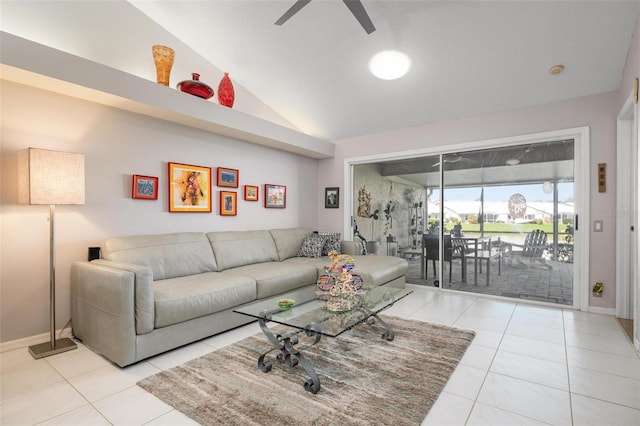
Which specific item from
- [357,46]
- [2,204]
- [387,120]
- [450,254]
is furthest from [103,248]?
[450,254]

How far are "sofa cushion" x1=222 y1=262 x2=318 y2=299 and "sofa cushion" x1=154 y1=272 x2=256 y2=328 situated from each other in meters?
0.12

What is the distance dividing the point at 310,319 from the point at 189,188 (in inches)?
95.3

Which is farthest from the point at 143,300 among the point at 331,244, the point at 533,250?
the point at 533,250

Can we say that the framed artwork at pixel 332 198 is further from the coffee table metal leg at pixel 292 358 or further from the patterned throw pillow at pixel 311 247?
the coffee table metal leg at pixel 292 358

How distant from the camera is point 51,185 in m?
2.47

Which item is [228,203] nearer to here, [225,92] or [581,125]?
[225,92]

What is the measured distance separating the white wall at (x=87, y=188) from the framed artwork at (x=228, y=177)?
0.11 meters

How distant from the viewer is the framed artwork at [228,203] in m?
4.22

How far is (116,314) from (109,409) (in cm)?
67

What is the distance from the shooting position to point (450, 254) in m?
4.56

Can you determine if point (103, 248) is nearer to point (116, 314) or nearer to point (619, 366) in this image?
point (116, 314)

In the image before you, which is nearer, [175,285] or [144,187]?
[175,285]

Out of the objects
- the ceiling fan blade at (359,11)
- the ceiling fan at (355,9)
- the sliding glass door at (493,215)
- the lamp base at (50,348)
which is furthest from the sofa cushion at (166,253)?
the sliding glass door at (493,215)

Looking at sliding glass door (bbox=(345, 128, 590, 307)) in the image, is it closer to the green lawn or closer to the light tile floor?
the green lawn
